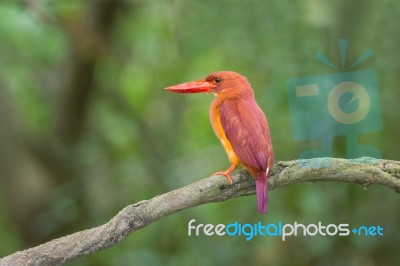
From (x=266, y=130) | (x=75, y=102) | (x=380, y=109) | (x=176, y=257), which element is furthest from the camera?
(x=75, y=102)

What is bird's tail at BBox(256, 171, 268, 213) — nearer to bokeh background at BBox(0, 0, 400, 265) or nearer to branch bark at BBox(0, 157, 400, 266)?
branch bark at BBox(0, 157, 400, 266)

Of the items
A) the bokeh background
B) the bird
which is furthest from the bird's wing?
the bokeh background

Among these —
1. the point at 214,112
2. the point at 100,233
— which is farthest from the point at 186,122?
the point at 100,233

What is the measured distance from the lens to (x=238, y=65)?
77.1 inches

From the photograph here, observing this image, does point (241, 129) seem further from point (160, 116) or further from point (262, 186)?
point (160, 116)

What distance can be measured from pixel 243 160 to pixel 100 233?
26cm

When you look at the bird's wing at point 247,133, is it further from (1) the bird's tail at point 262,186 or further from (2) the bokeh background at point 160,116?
(2) the bokeh background at point 160,116

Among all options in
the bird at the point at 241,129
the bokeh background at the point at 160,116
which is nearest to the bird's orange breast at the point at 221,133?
the bird at the point at 241,129

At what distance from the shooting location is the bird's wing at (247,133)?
4.17 feet

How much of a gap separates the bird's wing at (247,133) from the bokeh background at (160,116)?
411mm

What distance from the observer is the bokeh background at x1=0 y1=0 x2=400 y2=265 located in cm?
189

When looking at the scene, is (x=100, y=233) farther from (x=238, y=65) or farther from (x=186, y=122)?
(x=186, y=122)

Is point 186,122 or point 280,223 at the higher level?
point 186,122

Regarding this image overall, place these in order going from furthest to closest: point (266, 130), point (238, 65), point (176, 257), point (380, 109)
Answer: point (176, 257) < point (238, 65) < point (380, 109) < point (266, 130)
